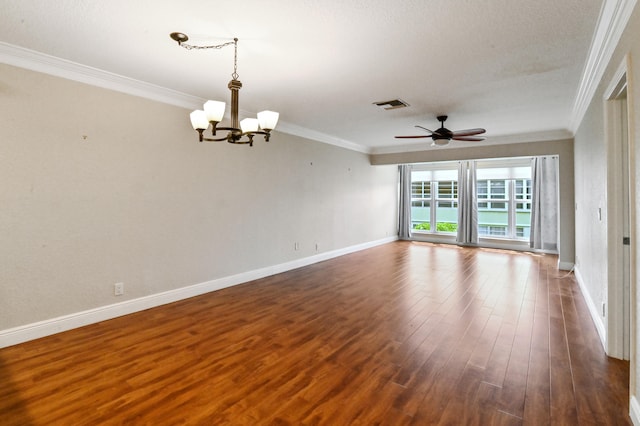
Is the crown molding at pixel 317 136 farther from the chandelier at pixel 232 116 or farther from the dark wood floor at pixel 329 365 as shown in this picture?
the dark wood floor at pixel 329 365

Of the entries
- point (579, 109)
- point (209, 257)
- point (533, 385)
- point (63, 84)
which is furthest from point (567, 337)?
point (63, 84)

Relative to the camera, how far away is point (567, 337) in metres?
2.96

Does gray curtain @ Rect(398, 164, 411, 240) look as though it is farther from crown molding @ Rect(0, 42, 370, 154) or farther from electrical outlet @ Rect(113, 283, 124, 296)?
electrical outlet @ Rect(113, 283, 124, 296)

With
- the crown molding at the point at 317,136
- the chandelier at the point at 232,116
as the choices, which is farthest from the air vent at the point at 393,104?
the chandelier at the point at 232,116

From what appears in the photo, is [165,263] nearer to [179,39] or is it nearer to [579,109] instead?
[179,39]

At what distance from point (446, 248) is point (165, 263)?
6642mm

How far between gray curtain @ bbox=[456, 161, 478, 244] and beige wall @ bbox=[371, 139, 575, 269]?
72.0 inches

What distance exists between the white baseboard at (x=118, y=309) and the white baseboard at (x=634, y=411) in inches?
164

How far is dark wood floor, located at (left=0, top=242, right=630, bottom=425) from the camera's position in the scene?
75.2 inches

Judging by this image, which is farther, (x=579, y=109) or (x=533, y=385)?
(x=579, y=109)

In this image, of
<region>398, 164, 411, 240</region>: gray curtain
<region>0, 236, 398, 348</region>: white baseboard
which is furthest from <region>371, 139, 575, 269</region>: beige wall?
<region>0, 236, 398, 348</region>: white baseboard

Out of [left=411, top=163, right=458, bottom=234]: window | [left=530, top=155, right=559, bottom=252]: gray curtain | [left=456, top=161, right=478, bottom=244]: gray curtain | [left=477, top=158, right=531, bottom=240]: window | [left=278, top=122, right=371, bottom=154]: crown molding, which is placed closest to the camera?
[left=278, top=122, right=371, bottom=154]: crown molding

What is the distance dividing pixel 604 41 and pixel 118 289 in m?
5.00

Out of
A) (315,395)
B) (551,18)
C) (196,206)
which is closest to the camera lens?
(315,395)
